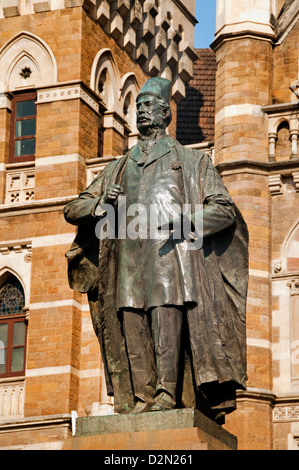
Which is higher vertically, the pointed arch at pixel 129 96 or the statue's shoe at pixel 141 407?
the pointed arch at pixel 129 96

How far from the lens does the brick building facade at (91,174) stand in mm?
20016

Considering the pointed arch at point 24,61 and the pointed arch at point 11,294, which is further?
the pointed arch at point 24,61

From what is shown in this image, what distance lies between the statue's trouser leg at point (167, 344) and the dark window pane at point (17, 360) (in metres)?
14.2

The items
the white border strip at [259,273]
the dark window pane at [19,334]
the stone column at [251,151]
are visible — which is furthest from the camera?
the dark window pane at [19,334]

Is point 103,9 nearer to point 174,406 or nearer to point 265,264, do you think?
point 265,264

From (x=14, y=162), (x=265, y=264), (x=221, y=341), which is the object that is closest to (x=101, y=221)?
(x=221, y=341)

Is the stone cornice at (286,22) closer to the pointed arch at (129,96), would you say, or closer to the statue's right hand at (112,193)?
the pointed arch at (129,96)

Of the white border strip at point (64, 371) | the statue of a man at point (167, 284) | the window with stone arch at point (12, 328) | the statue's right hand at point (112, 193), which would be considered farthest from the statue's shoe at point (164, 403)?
the window with stone arch at point (12, 328)

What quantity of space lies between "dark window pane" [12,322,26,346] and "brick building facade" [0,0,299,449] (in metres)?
0.02

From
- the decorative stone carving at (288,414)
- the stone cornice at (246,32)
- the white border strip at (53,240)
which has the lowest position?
the decorative stone carving at (288,414)

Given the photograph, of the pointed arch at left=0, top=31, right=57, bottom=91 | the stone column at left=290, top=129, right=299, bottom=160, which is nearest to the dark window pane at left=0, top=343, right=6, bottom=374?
the pointed arch at left=0, top=31, right=57, bottom=91

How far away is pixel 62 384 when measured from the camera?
21.1 metres

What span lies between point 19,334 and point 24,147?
3.36 metres

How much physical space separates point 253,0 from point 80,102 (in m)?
3.45
